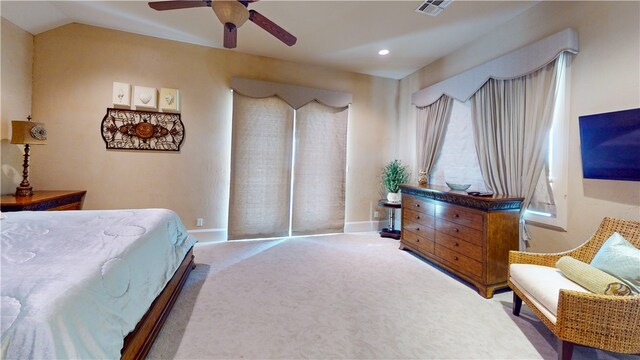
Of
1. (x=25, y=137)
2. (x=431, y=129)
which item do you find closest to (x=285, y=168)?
(x=431, y=129)

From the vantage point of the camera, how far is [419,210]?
346cm

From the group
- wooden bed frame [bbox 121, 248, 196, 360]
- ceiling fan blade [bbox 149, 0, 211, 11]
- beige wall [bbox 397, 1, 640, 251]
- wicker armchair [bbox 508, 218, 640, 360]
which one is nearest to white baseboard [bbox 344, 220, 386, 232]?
beige wall [bbox 397, 1, 640, 251]

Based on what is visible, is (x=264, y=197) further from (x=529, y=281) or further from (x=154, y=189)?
(x=529, y=281)

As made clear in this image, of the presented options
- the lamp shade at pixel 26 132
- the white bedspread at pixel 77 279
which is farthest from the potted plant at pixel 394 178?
the lamp shade at pixel 26 132

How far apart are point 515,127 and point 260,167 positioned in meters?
3.37

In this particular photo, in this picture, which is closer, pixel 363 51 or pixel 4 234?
pixel 4 234

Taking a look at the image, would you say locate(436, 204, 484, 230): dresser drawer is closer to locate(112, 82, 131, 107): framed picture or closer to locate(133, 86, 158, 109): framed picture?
locate(133, 86, 158, 109): framed picture

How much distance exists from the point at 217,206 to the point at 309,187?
4.92 feet

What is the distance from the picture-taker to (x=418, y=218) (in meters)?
3.49

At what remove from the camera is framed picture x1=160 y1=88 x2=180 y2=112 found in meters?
3.65

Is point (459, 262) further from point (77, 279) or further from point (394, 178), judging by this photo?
point (77, 279)

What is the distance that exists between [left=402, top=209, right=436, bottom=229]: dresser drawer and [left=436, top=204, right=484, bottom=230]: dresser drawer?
150mm

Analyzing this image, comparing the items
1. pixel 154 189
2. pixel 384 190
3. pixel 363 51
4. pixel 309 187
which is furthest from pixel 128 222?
pixel 384 190

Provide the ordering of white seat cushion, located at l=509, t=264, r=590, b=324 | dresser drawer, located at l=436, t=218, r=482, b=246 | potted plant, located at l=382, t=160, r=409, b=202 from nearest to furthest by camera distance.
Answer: white seat cushion, located at l=509, t=264, r=590, b=324, dresser drawer, located at l=436, t=218, r=482, b=246, potted plant, located at l=382, t=160, r=409, b=202
